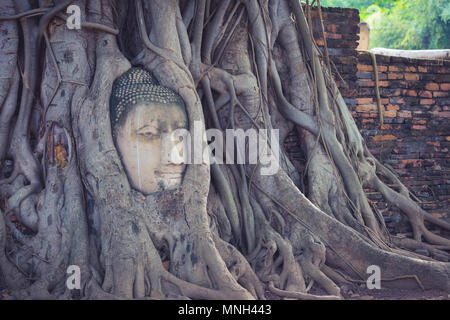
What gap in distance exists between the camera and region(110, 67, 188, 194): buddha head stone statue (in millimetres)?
3285

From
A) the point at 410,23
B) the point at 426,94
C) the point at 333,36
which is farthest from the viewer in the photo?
the point at 410,23

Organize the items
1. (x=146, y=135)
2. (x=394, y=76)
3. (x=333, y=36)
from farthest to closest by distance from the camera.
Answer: (x=394, y=76) → (x=333, y=36) → (x=146, y=135)

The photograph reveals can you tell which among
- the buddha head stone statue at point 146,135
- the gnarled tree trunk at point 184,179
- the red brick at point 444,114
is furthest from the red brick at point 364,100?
the buddha head stone statue at point 146,135

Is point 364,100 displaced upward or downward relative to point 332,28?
downward

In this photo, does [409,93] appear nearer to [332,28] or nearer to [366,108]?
[366,108]

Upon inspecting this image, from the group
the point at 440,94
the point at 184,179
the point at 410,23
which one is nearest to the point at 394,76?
the point at 440,94

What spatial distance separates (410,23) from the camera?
15.3 meters

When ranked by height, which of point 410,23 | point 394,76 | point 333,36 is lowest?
point 394,76

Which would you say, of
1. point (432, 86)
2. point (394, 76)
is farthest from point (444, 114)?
point (394, 76)

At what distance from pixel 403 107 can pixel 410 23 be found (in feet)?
35.8

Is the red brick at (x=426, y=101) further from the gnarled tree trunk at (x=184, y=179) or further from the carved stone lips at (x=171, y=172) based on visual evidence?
the carved stone lips at (x=171, y=172)

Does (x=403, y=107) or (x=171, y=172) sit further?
(x=403, y=107)

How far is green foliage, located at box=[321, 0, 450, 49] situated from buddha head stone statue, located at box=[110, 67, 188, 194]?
1244cm
